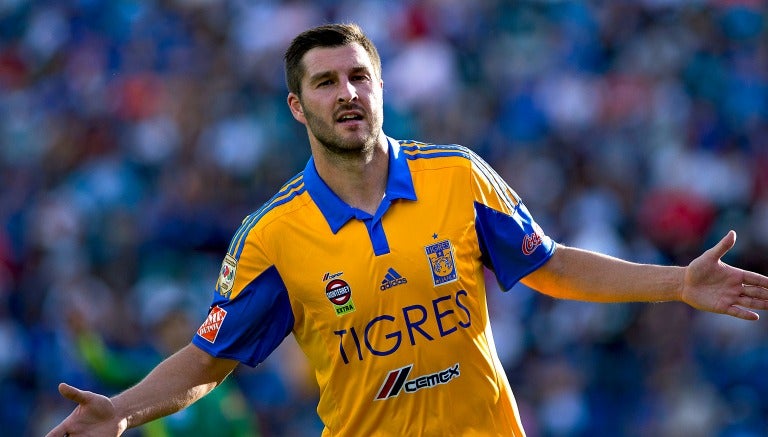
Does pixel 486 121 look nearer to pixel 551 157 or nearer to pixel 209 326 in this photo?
pixel 551 157

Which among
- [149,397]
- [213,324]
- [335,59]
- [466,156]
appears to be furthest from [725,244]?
[149,397]

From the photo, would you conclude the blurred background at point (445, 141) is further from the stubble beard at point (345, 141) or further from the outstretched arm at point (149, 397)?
the stubble beard at point (345, 141)

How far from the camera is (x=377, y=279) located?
4.55 meters

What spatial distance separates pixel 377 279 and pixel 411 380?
1.23 ft

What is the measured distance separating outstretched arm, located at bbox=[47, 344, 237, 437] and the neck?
30.0 inches

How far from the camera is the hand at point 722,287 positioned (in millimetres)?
4551

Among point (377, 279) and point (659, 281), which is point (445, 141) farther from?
point (377, 279)

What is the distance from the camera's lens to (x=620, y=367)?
9867mm

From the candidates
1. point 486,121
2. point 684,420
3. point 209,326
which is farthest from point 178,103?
point 209,326

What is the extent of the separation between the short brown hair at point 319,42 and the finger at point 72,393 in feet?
4.45

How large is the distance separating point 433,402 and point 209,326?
0.87m

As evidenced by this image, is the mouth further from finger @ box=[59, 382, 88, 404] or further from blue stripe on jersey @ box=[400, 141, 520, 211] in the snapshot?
finger @ box=[59, 382, 88, 404]

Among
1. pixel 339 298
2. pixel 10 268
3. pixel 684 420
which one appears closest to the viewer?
pixel 339 298

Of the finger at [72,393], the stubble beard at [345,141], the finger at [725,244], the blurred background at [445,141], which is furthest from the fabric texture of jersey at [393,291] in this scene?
the blurred background at [445,141]
